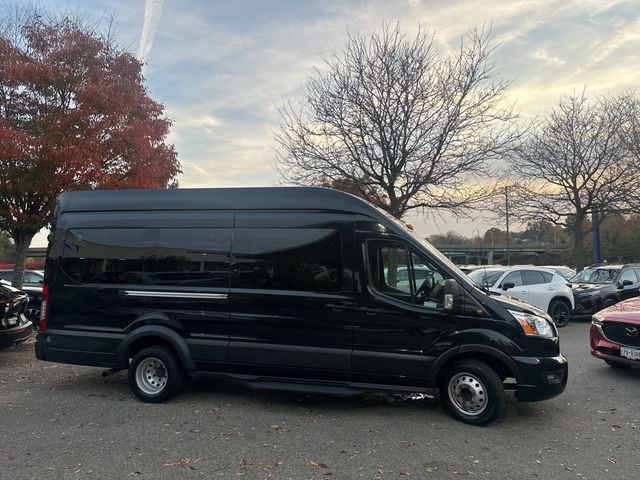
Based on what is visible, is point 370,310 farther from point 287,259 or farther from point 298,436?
point 298,436

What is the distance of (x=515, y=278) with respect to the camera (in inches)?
511

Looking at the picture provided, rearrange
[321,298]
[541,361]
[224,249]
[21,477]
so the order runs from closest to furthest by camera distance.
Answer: [21,477], [541,361], [321,298], [224,249]

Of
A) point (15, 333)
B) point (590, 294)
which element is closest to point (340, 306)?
point (15, 333)

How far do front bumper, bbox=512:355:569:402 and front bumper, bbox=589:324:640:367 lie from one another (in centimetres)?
253

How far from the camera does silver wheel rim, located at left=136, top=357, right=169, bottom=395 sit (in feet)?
19.9

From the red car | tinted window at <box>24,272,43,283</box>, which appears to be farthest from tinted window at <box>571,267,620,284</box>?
tinted window at <box>24,272,43,283</box>

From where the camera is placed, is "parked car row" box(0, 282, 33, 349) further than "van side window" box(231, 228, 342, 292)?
Yes

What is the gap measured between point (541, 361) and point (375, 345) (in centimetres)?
171

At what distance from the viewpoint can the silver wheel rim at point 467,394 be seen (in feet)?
17.0

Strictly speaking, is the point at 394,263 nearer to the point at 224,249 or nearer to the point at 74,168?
the point at 224,249

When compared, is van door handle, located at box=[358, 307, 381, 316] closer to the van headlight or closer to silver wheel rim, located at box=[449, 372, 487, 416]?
silver wheel rim, located at box=[449, 372, 487, 416]

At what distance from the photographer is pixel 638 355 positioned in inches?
268

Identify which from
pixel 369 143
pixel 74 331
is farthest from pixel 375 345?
pixel 369 143

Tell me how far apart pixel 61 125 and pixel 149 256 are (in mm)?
6183
